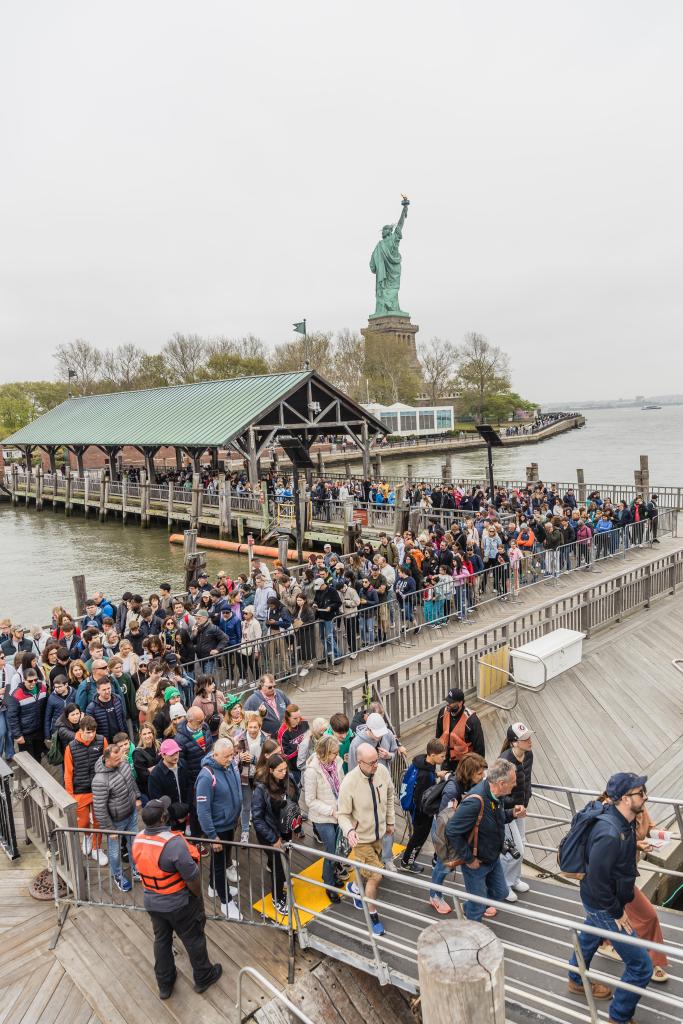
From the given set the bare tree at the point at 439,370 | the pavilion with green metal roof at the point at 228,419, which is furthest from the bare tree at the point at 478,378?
the pavilion with green metal roof at the point at 228,419

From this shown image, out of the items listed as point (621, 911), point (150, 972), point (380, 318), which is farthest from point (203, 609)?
point (380, 318)

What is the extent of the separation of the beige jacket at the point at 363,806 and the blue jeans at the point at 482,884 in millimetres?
694

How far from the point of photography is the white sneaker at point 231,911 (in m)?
5.35

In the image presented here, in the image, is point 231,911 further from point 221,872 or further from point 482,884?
point 482,884

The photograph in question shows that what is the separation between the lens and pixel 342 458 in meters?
66.1

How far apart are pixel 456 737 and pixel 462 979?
11.0ft

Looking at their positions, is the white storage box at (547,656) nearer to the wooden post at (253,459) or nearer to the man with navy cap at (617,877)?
the man with navy cap at (617,877)

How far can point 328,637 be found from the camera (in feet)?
37.8

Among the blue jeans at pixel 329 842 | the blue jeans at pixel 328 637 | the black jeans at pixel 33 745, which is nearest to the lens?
the blue jeans at pixel 329 842

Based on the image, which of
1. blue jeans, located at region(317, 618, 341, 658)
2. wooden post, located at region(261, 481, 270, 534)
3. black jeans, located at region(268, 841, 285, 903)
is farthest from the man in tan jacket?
wooden post, located at region(261, 481, 270, 534)

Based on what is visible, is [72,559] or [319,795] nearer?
[319,795]

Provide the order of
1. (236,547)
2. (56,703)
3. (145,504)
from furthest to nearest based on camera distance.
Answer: (145,504) → (236,547) → (56,703)

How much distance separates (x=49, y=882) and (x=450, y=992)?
4.66m

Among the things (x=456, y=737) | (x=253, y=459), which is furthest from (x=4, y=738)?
(x=253, y=459)
